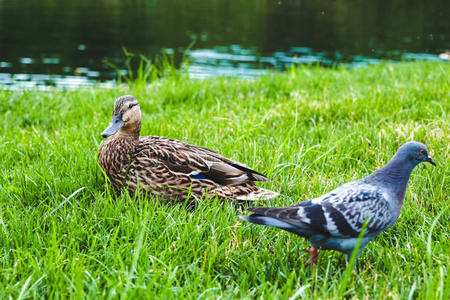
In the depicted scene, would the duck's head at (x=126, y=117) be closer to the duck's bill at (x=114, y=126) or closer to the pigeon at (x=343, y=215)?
the duck's bill at (x=114, y=126)

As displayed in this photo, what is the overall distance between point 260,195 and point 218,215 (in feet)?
1.36

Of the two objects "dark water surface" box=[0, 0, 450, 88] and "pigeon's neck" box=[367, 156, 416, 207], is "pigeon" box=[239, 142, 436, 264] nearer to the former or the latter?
"pigeon's neck" box=[367, 156, 416, 207]

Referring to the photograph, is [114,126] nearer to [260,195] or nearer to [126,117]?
[126,117]

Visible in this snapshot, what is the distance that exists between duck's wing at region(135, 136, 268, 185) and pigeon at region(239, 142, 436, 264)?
103 centimetres

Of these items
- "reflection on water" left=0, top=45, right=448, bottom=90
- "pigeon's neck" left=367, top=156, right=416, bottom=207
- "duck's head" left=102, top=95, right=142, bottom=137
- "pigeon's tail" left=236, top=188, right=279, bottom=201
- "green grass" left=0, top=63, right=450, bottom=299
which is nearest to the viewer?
"green grass" left=0, top=63, right=450, bottom=299

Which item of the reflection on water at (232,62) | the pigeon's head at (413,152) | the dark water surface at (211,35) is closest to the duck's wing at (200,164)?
the pigeon's head at (413,152)

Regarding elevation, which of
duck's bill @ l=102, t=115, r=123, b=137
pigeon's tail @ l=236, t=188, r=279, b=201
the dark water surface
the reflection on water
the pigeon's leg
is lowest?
the pigeon's leg

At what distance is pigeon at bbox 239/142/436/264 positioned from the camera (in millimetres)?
2500

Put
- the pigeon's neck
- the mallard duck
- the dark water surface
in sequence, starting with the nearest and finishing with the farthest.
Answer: the pigeon's neck → the mallard duck → the dark water surface

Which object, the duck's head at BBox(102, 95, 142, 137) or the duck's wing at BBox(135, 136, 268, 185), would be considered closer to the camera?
the duck's wing at BBox(135, 136, 268, 185)

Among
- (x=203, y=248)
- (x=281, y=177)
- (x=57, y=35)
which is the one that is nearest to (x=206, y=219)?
(x=203, y=248)

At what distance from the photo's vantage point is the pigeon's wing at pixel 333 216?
250 cm

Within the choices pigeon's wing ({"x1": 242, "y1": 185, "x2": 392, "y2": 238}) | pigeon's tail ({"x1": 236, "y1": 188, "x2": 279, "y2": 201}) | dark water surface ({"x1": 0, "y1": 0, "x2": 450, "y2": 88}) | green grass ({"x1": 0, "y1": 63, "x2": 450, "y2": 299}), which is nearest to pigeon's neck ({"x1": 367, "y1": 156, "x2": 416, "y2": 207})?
pigeon's wing ({"x1": 242, "y1": 185, "x2": 392, "y2": 238})

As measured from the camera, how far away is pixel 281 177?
3873 mm
